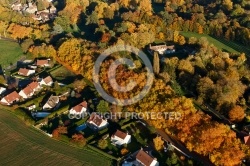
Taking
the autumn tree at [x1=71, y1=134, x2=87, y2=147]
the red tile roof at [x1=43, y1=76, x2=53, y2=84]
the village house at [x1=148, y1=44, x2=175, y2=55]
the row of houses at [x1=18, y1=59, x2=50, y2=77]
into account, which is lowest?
the autumn tree at [x1=71, y1=134, x2=87, y2=147]

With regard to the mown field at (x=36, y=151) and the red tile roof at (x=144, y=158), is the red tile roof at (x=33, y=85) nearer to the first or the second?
the mown field at (x=36, y=151)

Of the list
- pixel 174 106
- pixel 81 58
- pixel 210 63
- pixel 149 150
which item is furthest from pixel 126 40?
pixel 149 150

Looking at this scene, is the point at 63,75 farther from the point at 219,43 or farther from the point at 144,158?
the point at 219,43

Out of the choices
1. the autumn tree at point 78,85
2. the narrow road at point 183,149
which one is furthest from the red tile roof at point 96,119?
the narrow road at point 183,149

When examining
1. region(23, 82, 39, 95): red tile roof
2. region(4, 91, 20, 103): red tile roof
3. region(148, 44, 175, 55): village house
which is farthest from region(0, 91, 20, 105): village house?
region(148, 44, 175, 55): village house

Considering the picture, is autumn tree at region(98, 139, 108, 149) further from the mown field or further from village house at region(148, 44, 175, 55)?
village house at region(148, 44, 175, 55)

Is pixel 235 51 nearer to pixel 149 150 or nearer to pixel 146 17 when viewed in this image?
pixel 146 17
